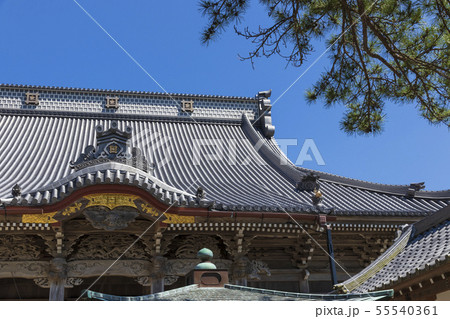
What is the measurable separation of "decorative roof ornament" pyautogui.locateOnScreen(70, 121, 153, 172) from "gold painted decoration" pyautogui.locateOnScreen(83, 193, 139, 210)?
90 cm

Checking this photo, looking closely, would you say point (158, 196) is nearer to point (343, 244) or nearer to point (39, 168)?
point (343, 244)

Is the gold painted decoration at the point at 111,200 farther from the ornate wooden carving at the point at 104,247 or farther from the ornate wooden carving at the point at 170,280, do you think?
the ornate wooden carving at the point at 170,280

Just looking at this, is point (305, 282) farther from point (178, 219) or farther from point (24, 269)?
point (24, 269)

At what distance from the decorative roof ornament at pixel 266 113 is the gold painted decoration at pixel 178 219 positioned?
24.5 feet

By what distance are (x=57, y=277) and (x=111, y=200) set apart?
1.92 m

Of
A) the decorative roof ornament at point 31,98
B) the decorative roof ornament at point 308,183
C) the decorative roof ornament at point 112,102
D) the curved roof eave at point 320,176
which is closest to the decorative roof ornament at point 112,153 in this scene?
the decorative roof ornament at point 308,183

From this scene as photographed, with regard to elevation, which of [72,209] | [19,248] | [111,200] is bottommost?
[19,248]

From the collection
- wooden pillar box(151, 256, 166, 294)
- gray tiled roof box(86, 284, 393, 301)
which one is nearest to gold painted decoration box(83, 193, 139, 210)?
wooden pillar box(151, 256, 166, 294)

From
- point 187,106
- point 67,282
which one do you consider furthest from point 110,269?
point 187,106

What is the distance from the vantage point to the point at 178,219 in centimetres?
903

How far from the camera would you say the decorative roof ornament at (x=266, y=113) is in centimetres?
1606

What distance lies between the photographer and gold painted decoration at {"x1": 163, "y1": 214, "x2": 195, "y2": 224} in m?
8.98

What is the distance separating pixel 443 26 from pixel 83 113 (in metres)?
12.0

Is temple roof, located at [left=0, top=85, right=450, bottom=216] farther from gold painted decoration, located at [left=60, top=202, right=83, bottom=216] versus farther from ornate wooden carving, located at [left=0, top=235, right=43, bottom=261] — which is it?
ornate wooden carving, located at [left=0, top=235, right=43, bottom=261]
